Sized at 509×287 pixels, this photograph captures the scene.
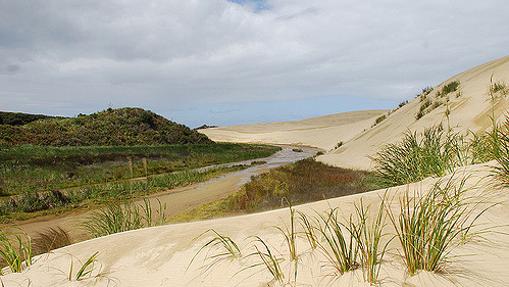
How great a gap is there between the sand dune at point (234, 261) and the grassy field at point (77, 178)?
6008 mm

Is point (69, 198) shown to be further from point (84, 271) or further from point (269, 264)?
point (269, 264)

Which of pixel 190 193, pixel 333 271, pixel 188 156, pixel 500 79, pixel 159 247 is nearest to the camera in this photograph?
pixel 333 271

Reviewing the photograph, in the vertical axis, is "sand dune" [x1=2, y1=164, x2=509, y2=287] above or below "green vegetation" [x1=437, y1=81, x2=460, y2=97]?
below

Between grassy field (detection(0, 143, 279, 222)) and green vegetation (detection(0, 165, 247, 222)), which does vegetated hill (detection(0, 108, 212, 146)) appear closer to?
grassy field (detection(0, 143, 279, 222))

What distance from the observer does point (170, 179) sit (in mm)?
23875

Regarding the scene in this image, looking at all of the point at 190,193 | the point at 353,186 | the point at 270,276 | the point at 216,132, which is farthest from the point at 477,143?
the point at 216,132

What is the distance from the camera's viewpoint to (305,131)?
8331 centimetres

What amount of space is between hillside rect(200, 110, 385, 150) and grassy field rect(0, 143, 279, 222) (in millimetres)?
34885

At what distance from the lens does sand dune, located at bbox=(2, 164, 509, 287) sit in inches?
122

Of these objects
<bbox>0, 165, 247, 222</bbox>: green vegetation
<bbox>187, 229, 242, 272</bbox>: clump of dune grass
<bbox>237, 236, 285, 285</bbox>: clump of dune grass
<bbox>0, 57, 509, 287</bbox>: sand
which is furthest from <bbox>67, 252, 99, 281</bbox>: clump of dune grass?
<bbox>0, 165, 247, 222</bbox>: green vegetation

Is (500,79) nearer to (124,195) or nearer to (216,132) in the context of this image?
(124,195)

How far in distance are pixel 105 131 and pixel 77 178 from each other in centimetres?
2910

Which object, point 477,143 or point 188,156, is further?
point 188,156

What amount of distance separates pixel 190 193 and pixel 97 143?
32.9 m
